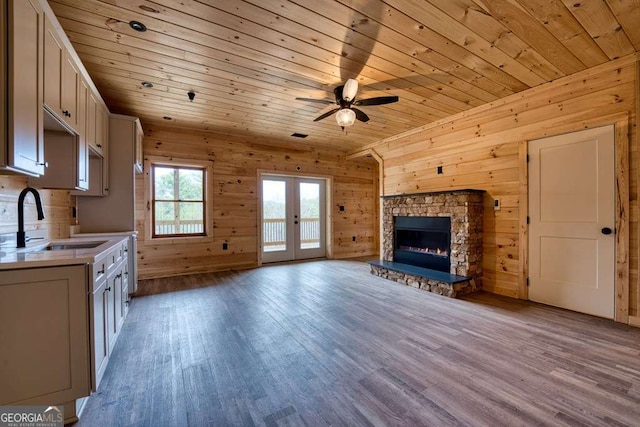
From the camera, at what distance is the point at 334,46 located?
8.19ft

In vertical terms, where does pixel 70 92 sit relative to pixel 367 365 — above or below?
above

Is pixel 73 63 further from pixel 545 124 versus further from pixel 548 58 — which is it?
pixel 545 124

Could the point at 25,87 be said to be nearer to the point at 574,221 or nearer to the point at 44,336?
the point at 44,336

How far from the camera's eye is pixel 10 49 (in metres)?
1.43

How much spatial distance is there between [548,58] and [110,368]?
193 inches

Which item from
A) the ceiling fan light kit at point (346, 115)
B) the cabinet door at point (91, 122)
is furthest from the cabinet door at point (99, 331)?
the ceiling fan light kit at point (346, 115)

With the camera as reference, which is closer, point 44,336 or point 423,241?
point 44,336

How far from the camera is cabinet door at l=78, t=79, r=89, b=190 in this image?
243 cm

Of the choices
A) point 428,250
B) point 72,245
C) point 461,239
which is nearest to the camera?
point 72,245

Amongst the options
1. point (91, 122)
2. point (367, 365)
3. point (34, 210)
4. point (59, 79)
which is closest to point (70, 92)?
point (59, 79)

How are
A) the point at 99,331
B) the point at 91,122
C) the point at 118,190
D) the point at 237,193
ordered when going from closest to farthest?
1. the point at 99,331
2. the point at 91,122
3. the point at 118,190
4. the point at 237,193

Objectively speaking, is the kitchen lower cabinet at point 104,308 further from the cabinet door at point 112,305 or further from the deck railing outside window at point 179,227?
the deck railing outside window at point 179,227

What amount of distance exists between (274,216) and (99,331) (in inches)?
173

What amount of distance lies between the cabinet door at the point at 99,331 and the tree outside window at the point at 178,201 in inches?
124
